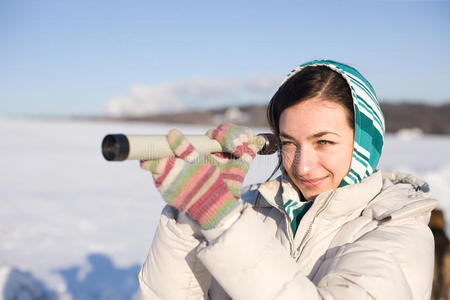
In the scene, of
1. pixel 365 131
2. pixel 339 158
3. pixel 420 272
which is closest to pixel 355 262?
pixel 420 272

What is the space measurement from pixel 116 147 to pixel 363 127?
1.20 metres

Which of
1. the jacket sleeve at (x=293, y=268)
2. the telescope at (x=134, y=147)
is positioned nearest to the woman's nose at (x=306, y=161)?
the jacket sleeve at (x=293, y=268)

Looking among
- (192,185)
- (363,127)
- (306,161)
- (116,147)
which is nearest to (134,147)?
(116,147)

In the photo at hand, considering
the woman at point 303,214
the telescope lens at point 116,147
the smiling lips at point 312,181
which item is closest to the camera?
the telescope lens at point 116,147

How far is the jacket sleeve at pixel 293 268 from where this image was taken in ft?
4.33

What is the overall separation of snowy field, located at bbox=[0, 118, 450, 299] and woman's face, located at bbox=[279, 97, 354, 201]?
0.72ft

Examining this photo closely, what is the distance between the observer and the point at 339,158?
185cm

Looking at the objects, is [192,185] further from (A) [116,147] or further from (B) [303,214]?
(B) [303,214]

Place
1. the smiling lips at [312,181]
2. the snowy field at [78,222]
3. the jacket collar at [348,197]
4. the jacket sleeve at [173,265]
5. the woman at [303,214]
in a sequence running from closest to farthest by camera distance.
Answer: the woman at [303,214], the jacket sleeve at [173,265], the jacket collar at [348,197], the smiling lips at [312,181], the snowy field at [78,222]

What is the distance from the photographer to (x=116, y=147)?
116cm

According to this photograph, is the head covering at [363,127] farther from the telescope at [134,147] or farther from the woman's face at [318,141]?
the telescope at [134,147]

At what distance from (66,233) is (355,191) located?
17.5 feet

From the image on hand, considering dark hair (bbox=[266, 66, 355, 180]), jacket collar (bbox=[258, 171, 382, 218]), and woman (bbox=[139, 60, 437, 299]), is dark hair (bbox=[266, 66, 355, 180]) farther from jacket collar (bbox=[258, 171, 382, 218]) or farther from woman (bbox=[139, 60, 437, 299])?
jacket collar (bbox=[258, 171, 382, 218])

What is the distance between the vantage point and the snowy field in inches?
174
